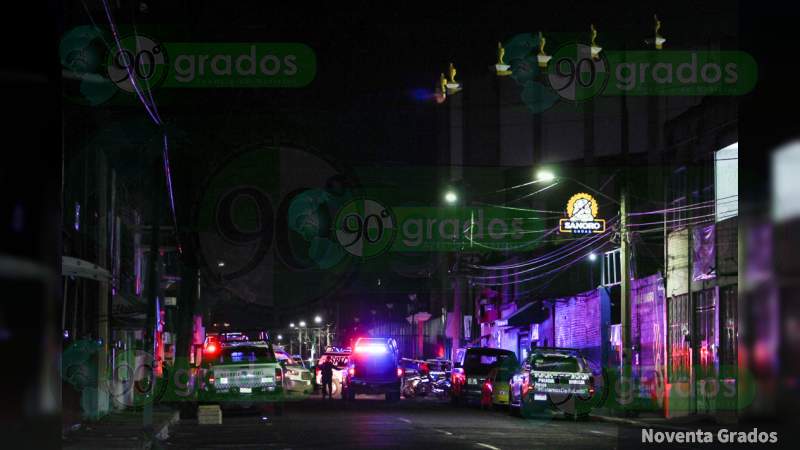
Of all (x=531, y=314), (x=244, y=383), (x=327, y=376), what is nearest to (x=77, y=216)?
(x=244, y=383)

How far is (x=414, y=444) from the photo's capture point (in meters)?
20.2

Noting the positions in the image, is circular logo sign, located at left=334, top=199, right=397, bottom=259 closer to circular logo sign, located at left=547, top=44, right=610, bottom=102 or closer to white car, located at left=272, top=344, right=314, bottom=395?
white car, located at left=272, top=344, right=314, bottom=395

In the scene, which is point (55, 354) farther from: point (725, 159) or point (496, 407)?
point (496, 407)

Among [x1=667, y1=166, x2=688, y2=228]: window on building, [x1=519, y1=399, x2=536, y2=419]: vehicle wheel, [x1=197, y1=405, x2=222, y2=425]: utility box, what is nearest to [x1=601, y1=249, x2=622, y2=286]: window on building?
[x1=667, y1=166, x2=688, y2=228]: window on building

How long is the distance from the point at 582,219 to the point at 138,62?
829 inches

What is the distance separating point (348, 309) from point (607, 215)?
72486 millimetres

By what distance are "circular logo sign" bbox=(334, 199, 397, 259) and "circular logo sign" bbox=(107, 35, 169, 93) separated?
66.3 feet

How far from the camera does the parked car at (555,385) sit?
30.7 m

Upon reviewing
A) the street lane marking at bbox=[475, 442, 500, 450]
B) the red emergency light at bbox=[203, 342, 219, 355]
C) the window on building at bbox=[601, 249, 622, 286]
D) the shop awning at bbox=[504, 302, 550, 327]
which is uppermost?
the window on building at bbox=[601, 249, 622, 286]

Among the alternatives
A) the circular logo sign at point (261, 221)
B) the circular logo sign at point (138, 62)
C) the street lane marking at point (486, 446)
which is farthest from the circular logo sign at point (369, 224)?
the street lane marking at point (486, 446)

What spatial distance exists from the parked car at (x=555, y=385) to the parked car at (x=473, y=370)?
681 centimetres

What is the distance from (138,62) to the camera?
66.4ft

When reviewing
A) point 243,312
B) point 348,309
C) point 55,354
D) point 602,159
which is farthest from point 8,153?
point 348,309

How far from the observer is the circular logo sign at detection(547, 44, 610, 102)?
28547 millimetres
